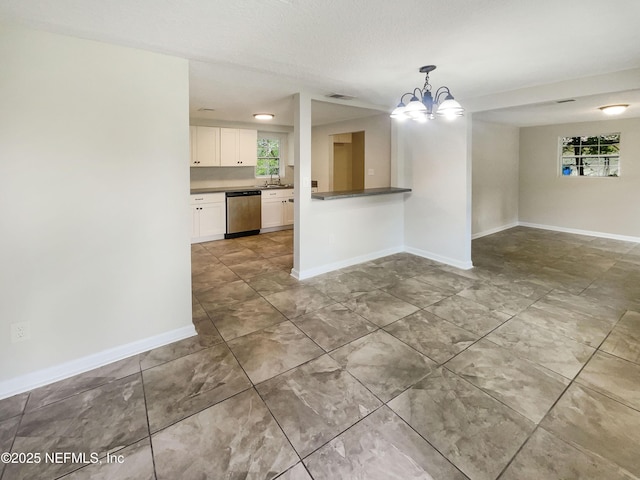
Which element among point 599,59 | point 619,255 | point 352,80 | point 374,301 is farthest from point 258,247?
point 619,255

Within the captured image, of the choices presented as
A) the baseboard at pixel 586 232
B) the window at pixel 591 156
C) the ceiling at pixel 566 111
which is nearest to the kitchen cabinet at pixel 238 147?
the ceiling at pixel 566 111

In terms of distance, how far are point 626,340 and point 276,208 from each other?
18.8 ft

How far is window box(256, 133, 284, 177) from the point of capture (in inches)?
294

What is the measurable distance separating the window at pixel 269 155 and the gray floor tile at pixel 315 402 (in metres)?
5.91

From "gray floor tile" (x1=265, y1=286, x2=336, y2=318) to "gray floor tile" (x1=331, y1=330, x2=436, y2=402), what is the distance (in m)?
0.76

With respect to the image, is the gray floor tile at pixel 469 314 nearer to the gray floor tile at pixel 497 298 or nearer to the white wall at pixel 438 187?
the gray floor tile at pixel 497 298

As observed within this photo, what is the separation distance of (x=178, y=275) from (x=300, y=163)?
6.42 ft

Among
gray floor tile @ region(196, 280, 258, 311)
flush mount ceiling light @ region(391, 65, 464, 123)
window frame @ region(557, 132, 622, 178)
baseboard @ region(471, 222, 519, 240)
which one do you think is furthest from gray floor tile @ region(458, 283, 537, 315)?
window frame @ region(557, 132, 622, 178)

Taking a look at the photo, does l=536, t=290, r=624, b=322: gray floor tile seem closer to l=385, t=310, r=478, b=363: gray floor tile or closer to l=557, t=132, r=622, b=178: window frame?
l=385, t=310, r=478, b=363: gray floor tile

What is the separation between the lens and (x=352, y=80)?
327cm

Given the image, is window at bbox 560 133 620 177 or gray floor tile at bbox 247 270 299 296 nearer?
gray floor tile at bbox 247 270 299 296

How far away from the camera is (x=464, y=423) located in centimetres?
181

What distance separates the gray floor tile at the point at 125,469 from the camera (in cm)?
150

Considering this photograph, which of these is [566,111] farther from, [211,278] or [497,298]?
[211,278]
